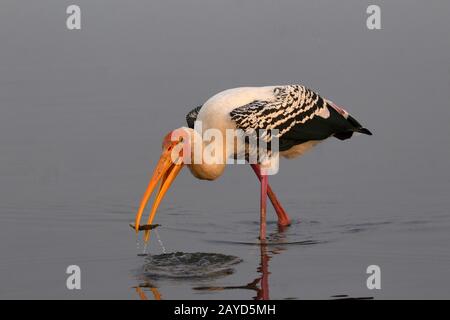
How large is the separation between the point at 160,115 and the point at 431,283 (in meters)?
11.1

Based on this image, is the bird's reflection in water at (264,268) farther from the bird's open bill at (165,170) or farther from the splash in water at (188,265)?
the bird's open bill at (165,170)

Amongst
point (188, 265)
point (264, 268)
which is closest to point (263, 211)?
point (264, 268)

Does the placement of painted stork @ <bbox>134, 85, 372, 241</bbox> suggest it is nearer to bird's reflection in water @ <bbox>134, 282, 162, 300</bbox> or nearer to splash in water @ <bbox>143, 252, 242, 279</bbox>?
splash in water @ <bbox>143, 252, 242, 279</bbox>

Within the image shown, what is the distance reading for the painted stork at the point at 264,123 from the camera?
44.2ft

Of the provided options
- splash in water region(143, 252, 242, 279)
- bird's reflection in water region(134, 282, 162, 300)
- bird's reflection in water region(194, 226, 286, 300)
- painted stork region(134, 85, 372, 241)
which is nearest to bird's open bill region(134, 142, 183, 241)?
painted stork region(134, 85, 372, 241)

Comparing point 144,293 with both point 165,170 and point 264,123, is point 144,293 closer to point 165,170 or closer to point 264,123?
point 165,170

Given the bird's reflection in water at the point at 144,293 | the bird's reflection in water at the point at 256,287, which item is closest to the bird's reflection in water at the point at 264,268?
the bird's reflection in water at the point at 256,287

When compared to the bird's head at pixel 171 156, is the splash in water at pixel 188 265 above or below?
below

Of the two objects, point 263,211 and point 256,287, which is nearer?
point 256,287

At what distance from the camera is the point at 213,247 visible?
13273 mm

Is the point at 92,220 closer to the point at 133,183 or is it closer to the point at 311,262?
the point at 133,183

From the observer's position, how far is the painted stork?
531 inches

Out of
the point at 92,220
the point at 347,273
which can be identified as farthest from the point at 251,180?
the point at 347,273

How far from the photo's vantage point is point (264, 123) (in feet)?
47.5
